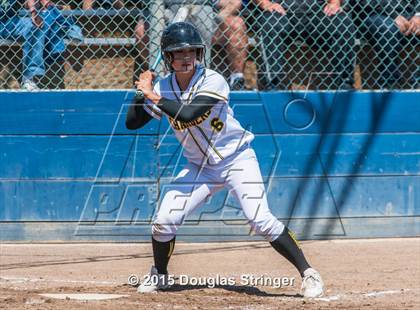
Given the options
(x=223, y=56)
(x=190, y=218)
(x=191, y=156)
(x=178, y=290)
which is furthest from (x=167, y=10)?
(x=178, y=290)

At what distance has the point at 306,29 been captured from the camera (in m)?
8.08

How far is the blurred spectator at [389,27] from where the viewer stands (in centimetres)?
813

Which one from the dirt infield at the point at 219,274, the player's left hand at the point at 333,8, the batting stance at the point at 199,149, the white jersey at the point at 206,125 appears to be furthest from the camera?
the player's left hand at the point at 333,8

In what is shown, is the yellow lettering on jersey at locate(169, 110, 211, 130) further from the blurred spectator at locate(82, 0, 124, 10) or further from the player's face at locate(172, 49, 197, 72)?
the blurred spectator at locate(82, 0, 124, 10)

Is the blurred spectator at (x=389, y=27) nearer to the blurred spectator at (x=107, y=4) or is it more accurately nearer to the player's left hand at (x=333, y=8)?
the player's left hand at (x=333, y=8)

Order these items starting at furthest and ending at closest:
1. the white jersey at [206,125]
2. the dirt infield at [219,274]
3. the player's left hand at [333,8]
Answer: the player's left hand at [333,8], the white jersey at [206,125], the dirt infield at [219,274]

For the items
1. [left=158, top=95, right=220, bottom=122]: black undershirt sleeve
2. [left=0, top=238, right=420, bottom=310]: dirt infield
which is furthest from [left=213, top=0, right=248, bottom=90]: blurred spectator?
[left=158, top=95, right=220, bottom=122]: black undershirt sleeve

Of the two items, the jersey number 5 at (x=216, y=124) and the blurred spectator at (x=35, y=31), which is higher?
the jersey number 5 at (x=216, y=124)

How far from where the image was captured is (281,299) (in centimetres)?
559

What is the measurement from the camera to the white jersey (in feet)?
18.7

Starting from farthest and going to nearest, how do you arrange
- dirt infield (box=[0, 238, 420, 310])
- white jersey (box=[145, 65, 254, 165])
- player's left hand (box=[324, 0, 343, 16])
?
player's left hand (box=[324, 0, 343, 16]) < white jersey (box=[145, 65, 254, 165]) < dirt infield (box=[0, 238, 420, 310])

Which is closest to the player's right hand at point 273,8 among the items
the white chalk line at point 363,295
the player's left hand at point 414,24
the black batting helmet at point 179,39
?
the player's left hand at point 414,24

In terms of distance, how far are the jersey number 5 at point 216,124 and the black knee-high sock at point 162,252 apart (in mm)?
809

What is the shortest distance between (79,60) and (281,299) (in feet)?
11.8
